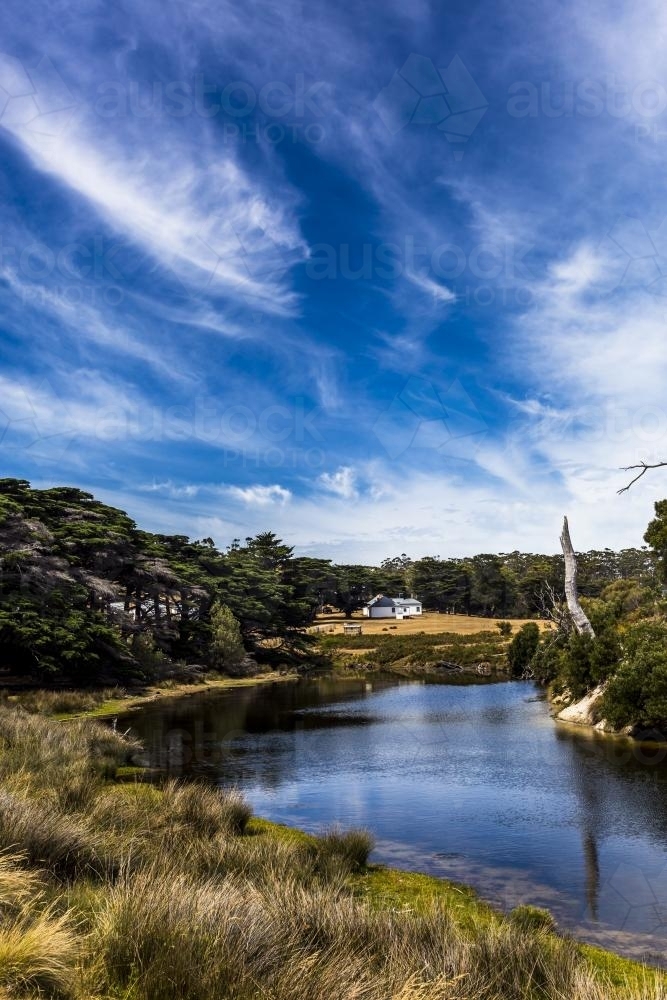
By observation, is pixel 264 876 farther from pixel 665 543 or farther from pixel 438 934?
pixel 665 543

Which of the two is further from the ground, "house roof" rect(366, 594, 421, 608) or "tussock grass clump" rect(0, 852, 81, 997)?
"house roof" rect(366, 594, 421, 608)

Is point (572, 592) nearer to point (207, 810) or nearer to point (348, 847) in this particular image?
point (348, 847)

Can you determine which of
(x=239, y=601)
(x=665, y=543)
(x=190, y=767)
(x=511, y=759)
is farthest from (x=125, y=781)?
(x=239, y=601)

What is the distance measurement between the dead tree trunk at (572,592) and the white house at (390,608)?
77.6 meters

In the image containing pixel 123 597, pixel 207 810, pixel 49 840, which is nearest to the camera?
pixel 49 840

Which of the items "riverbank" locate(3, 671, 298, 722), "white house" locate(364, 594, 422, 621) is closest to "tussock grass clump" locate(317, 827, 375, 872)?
"riverbank" locate(3, 671, 298, 722)

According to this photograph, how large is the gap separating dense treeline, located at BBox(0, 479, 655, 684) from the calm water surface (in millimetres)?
7914

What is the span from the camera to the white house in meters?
115

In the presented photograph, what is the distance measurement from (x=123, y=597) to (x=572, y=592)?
1229 inches

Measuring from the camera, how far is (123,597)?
4997cm

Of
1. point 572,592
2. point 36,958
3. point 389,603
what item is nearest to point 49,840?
point 36,958

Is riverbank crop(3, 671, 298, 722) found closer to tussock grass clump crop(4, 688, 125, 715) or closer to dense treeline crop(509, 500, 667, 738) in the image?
tussock grass clump crop(4, 688, 125, 715)

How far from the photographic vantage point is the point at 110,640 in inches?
1603

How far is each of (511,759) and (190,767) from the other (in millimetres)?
10292
